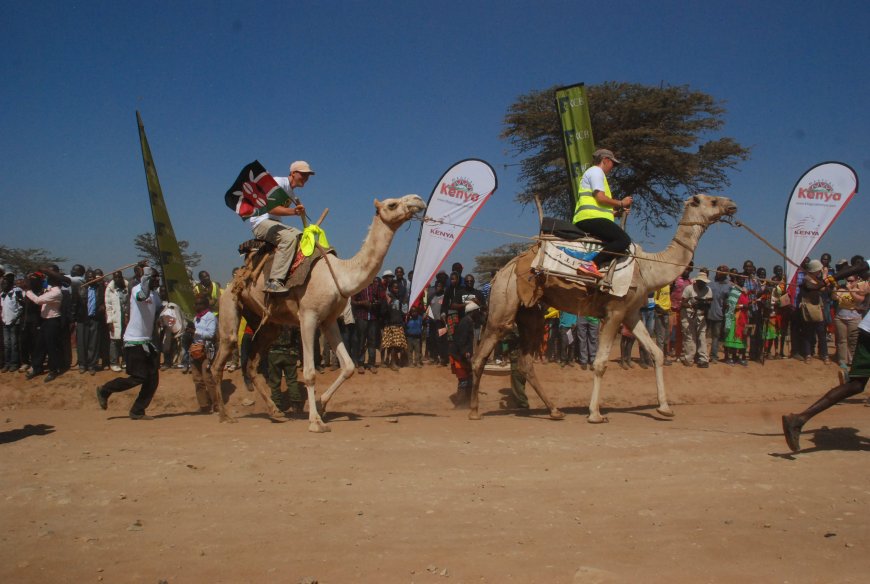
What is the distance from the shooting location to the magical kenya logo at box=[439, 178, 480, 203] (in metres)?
13.9

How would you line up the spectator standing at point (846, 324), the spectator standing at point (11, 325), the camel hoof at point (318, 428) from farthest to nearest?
the spectator standing at point (11, 325) < the spectator standing at point (846, 324) < the camel hoof at point (318, 428)

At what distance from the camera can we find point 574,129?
50.7 ft

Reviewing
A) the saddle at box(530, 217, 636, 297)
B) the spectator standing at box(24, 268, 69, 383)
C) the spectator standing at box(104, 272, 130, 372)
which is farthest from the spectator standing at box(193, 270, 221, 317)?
the saddle at box(530, 217, 636, 297)

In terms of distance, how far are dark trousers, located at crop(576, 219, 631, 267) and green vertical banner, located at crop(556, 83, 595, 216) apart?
6.03m

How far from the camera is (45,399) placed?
13000mm

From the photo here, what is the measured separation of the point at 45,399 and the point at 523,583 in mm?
11999

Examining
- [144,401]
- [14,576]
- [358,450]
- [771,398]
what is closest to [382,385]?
[144,401]

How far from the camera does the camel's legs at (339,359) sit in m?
9.20

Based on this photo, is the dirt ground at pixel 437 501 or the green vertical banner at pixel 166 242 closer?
the dirt ground at pixel 437 501

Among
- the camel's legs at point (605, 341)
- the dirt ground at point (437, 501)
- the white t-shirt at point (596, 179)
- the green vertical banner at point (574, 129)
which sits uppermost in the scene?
the green vertical banner at point (574, 129)

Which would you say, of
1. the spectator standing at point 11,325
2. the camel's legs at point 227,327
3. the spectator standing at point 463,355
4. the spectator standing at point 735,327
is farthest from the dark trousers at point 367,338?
the spectator standing at point 735,327

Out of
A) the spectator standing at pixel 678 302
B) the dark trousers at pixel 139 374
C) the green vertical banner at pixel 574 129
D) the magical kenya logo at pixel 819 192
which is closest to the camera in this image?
the dark trousers at pixel 139 374

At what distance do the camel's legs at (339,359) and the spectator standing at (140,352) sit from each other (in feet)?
9.23

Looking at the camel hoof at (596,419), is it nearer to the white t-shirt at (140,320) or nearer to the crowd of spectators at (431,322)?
the crowd of spectators at (431,322)
